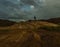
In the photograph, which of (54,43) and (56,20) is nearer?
(54,43)

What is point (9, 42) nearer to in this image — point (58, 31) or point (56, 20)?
point (58, 31)

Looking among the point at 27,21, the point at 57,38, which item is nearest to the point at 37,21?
the point at 27,21

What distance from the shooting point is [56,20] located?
9.38 meters

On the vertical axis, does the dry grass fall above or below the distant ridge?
below

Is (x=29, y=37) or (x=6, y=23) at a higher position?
(x=6, y=23)

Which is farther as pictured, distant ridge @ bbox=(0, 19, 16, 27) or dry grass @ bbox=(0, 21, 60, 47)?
distant ridge @ bbox=(0, 19, 16, 27)

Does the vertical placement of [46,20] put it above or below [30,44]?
above

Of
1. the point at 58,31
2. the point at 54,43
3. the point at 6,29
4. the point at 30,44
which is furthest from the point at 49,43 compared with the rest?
the point at 6,29

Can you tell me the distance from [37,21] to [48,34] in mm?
1836

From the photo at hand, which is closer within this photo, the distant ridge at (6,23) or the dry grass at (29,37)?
the dry grass at (29,37)

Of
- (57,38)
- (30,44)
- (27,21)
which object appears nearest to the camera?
(30,44)

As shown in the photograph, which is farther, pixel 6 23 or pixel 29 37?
pixel 6 23

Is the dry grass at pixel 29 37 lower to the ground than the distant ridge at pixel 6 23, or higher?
lower

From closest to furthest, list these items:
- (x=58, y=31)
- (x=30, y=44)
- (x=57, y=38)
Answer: (x=30, y=44) → (x=57, y=38) → (x=58, y=31)
